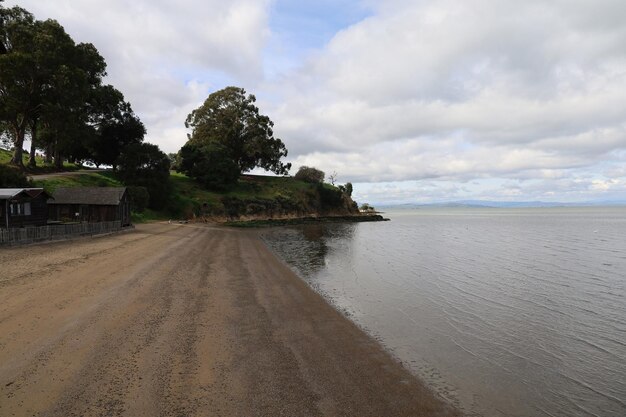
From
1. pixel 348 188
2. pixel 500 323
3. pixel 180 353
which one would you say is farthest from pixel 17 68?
pixel 348 188

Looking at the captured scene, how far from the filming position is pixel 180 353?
10125 mm

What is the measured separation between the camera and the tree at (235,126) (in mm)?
91438

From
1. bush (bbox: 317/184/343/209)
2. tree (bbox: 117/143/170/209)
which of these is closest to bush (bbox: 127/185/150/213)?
tree (bbox: 117/143/170/209)

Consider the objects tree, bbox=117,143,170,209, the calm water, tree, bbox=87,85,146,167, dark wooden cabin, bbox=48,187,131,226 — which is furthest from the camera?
tree, bbox=87,85,146,167

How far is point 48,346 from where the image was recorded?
9930mm

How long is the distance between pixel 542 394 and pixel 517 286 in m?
14.4

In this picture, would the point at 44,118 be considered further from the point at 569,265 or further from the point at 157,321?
the point at 569,265

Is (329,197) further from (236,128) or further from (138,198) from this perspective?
(138,198)

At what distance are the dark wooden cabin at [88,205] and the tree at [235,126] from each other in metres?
46.9

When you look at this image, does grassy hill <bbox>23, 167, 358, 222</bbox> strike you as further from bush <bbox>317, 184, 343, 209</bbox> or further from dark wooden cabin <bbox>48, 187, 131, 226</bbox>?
dark wooden cabin <bbox>48, 187, 131, 226</bbox>

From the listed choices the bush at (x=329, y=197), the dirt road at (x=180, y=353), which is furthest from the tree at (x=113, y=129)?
the dirt road at (x=180, y=353)

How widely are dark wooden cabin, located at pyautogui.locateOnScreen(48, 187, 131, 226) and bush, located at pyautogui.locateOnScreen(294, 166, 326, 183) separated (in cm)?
6967

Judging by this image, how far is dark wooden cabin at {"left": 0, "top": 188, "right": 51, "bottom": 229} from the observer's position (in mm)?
31203

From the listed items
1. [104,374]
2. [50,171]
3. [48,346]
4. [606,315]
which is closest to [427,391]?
[104,374]
